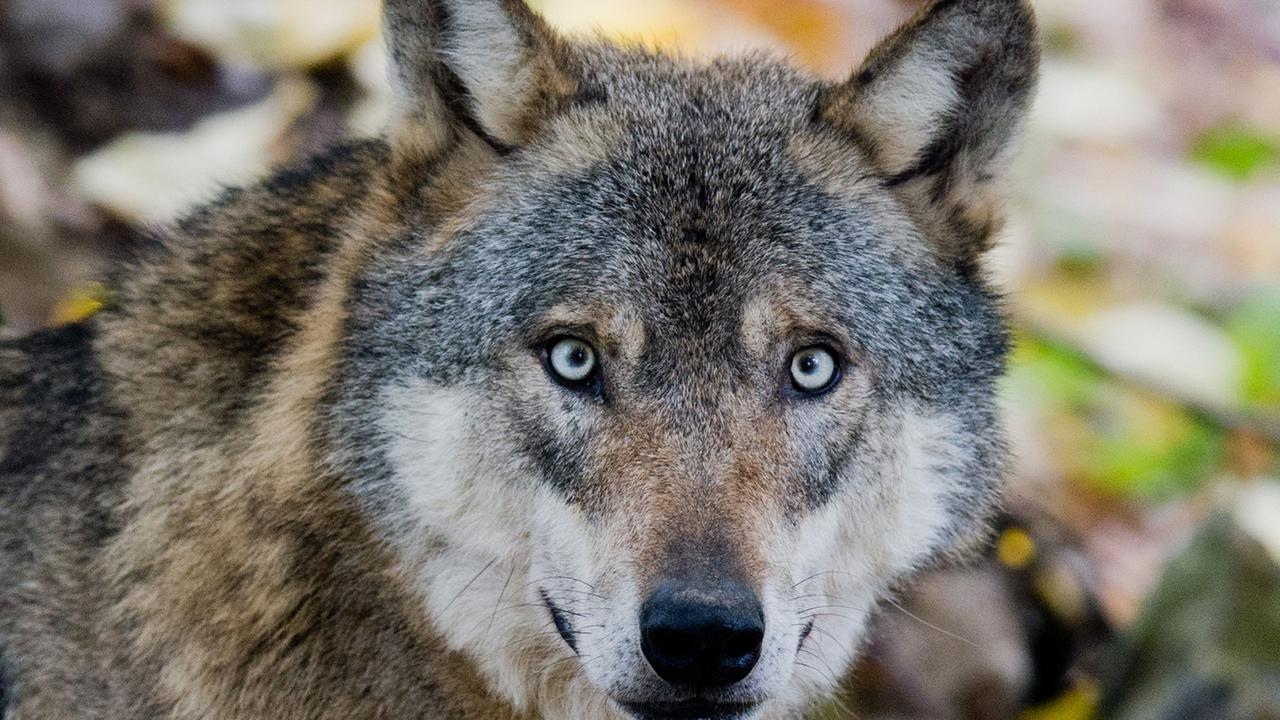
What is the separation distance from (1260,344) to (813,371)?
5.55 metres


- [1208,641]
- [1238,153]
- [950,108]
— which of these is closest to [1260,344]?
[1238,153]

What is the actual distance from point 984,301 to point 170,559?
8.72 feet

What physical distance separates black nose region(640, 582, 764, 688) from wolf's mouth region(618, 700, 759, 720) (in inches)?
5.0

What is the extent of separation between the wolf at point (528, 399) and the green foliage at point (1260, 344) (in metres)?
4.43

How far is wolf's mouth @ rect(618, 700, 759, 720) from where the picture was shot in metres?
3.83

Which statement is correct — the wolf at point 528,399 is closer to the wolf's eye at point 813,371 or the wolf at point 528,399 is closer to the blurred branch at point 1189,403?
the wolf's eye at point 813,371

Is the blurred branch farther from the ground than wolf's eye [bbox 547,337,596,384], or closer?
farther from the ground

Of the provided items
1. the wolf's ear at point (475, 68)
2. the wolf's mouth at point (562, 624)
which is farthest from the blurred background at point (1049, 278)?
the wolf's mouth at point (562, 624)

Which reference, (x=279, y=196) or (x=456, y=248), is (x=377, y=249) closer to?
(x=456, y=248)

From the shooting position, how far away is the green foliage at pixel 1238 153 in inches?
437

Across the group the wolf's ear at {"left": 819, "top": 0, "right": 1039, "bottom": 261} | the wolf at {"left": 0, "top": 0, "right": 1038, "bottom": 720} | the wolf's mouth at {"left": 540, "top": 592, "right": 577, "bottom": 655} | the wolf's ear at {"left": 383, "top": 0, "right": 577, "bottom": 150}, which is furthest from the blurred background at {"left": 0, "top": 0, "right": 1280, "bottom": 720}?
the wolf's mouth at {"left": 540, "top": 592, "right": 577, "bottom": 655}

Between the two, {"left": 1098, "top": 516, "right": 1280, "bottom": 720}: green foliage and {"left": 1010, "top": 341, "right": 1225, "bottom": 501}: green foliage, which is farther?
{"left": 1010, "top": 341, "right": 1225, "bottom": 501}: green foliage

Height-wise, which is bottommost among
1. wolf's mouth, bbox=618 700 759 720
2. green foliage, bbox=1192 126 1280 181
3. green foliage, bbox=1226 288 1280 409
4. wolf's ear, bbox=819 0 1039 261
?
wolf's mouth, bbox=618 700 759 720

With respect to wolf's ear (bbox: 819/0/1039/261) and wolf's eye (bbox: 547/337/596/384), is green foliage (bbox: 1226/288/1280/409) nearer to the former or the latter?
wolf's ear (bbox: 819/0/1039/261)
